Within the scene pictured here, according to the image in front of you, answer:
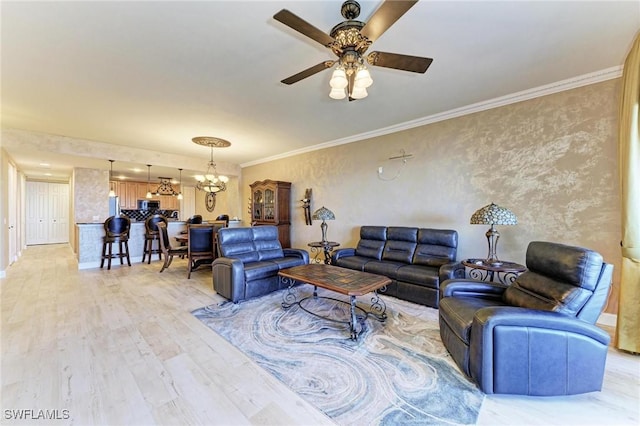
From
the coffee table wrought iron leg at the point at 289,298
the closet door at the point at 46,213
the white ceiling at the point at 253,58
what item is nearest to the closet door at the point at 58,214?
the closet door at the point at 46,213

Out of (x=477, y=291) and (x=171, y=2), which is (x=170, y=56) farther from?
(x=477, y=291)

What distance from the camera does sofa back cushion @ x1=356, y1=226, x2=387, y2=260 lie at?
4243 mm

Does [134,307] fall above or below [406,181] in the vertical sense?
below

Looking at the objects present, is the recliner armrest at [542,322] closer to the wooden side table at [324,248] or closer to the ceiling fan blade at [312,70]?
the ceiling fan blade at [312,70]

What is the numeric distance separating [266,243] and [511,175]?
3.77m

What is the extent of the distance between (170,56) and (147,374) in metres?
2.74

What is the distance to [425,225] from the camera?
13.6 ft

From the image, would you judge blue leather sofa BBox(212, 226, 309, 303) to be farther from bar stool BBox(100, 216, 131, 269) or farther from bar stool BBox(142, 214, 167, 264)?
bar stool BBox(100, 216, 131, 269)

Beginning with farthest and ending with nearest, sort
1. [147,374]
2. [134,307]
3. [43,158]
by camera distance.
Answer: [43,158], [134,307], [147,374]

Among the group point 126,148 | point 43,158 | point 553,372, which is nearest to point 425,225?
point 553,372

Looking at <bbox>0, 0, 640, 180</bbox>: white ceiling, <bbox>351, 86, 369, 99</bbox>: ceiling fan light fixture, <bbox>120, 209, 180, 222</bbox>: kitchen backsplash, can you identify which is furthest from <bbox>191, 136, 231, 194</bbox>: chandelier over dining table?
<bbox>120, 209, 180, 222</bbox>: kitchen backsplash

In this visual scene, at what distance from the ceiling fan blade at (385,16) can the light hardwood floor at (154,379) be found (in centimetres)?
241

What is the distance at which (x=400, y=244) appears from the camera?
408 cm

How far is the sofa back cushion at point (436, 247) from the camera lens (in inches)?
141
